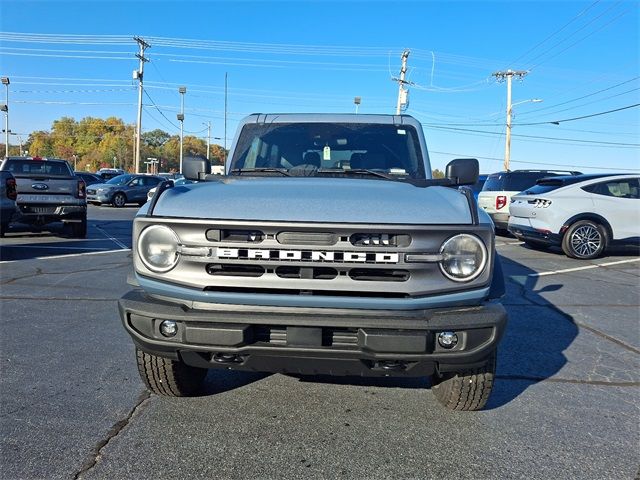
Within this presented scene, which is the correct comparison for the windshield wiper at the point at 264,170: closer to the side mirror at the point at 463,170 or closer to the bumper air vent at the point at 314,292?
the side mirror at the point at 463,170

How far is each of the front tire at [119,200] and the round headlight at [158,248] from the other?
23.9 metres

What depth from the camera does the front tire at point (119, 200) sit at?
2472cm

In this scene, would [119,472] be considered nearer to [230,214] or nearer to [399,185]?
[230,214]

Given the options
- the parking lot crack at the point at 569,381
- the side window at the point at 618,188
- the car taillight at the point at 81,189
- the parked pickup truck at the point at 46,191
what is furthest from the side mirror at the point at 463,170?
the car taillight at the point at 81,189

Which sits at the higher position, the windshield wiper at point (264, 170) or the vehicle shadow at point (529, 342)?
the windshield wiper at point (264, 170)

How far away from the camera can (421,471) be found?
2564mm

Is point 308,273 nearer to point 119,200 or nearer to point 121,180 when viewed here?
point 119,200

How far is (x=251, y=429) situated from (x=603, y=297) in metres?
5.72

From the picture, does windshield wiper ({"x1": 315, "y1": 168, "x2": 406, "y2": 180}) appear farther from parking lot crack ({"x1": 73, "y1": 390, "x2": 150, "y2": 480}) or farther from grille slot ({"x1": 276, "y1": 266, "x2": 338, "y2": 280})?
parking lot crack ({"x1": 73, "y1": 390, "x2": 150, "y2": 480})

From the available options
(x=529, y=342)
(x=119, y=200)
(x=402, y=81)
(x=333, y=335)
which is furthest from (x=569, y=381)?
(x=402, y=81)

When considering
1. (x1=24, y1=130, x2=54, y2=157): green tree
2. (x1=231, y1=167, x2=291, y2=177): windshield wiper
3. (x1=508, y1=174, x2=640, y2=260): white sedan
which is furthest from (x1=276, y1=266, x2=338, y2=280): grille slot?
(x1=24, y1=130, x2=54, y2=157): green tree

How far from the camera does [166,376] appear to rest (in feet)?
10.2

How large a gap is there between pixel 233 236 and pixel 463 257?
1.21m

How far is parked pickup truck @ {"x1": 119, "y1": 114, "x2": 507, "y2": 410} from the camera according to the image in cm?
249
